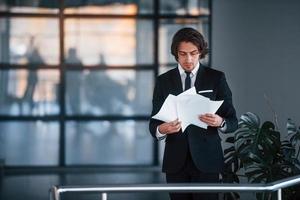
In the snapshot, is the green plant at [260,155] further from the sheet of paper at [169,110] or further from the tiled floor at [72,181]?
the tiled floor at [72,181]

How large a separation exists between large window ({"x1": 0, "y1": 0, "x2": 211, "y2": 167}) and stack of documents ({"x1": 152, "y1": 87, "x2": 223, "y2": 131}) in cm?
538

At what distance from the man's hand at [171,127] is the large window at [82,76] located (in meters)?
5.39

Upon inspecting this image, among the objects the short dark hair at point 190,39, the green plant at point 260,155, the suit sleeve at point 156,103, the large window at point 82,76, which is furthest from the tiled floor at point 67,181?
the short dark hair at point 190,39

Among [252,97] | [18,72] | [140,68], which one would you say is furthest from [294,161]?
[18,72]

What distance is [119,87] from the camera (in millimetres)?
8414

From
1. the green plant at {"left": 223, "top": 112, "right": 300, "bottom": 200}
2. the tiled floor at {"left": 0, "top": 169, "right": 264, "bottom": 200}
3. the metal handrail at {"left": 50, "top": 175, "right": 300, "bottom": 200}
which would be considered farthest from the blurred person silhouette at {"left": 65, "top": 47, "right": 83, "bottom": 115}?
the metal handrail at {"left": 50, "top": 175, "right": 300, "bottom": 200}

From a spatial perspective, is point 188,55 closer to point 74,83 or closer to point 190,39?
point 190,39

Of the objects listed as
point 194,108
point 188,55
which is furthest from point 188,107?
point 188,55

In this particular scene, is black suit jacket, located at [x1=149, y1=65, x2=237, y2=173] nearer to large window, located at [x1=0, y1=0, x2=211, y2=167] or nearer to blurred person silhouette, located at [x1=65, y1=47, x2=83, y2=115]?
large window, located at [x1=0, y1=0, x2=211, y2=167]

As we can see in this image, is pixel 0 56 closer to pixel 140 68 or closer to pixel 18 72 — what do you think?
pixel 18 72

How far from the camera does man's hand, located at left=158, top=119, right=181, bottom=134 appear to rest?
9.49 feet

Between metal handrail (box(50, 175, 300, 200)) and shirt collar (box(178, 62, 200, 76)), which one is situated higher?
shirt collar (box(178, 62, 200, 76))

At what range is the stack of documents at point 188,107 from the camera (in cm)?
292

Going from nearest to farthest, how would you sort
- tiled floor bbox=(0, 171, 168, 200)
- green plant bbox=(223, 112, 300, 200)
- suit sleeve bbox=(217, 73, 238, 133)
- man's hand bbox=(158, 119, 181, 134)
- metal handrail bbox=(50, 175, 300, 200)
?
metal handrail bbox=(50, 175, 300, 200)
man's hand bbox=(158, 119, 181, 134)
suit sleeve bbox=(217, 73, 238, 133)
green plant bbox=(223, 112, 300, 200)
tiled floor bbox=(0, 171, 168, 200)
